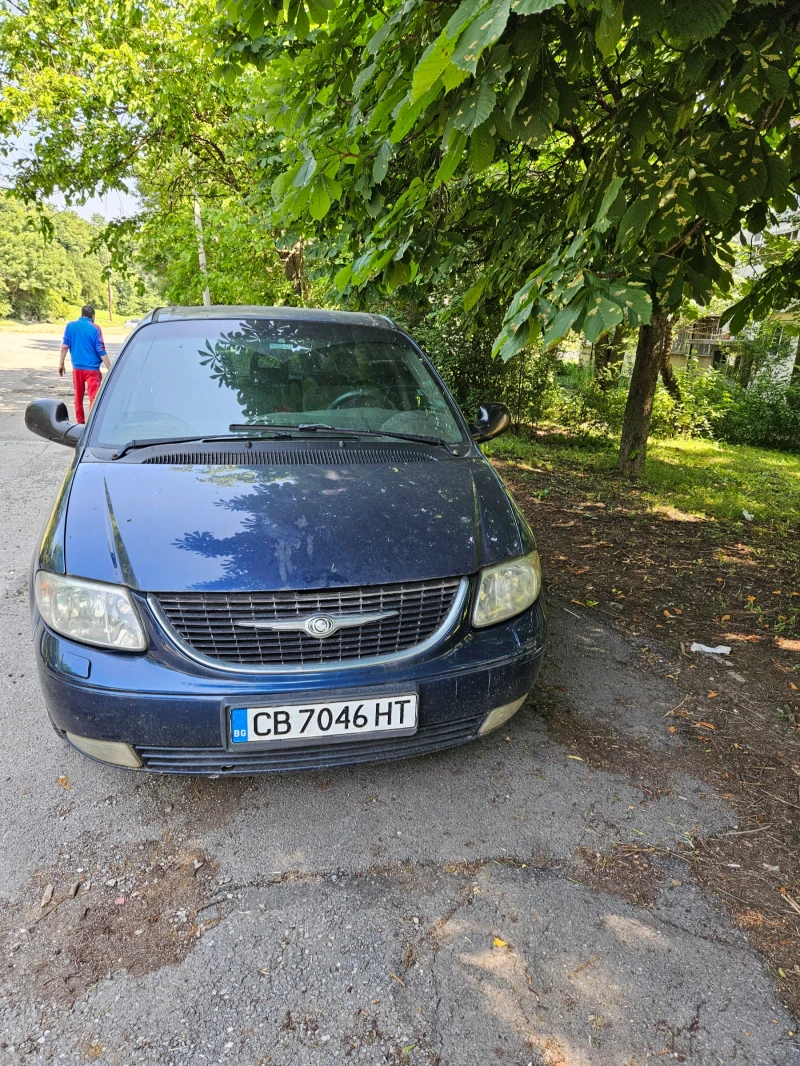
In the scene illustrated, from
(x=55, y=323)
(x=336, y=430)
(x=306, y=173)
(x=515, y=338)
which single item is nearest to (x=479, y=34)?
(x=515, y=338)

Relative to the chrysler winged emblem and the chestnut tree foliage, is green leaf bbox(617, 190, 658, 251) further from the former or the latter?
the chrysler winged emblem

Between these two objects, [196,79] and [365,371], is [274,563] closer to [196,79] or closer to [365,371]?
[365,371]

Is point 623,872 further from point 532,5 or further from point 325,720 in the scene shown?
point 532,5

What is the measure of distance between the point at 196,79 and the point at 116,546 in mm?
10285

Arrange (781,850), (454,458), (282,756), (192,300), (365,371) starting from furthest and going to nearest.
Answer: (192,300) → (365,371) → (454,458) → (781,850) → (282,756)

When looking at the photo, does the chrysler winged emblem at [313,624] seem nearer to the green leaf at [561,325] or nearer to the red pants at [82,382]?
the green leaf at [561,325]

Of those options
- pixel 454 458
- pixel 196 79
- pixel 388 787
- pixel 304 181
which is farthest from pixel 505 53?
pixel 196 79

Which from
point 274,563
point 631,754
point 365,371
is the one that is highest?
point 365,371

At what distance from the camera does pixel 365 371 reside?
11.2 ft

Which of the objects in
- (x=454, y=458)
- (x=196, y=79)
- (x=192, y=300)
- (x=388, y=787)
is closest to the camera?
(x=388, y=787)

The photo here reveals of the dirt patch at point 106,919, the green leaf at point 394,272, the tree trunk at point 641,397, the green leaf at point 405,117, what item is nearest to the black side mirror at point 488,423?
the green leaf at point 394,272

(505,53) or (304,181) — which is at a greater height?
(505,53)

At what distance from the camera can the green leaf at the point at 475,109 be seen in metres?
1.82

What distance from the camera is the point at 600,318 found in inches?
86.0
